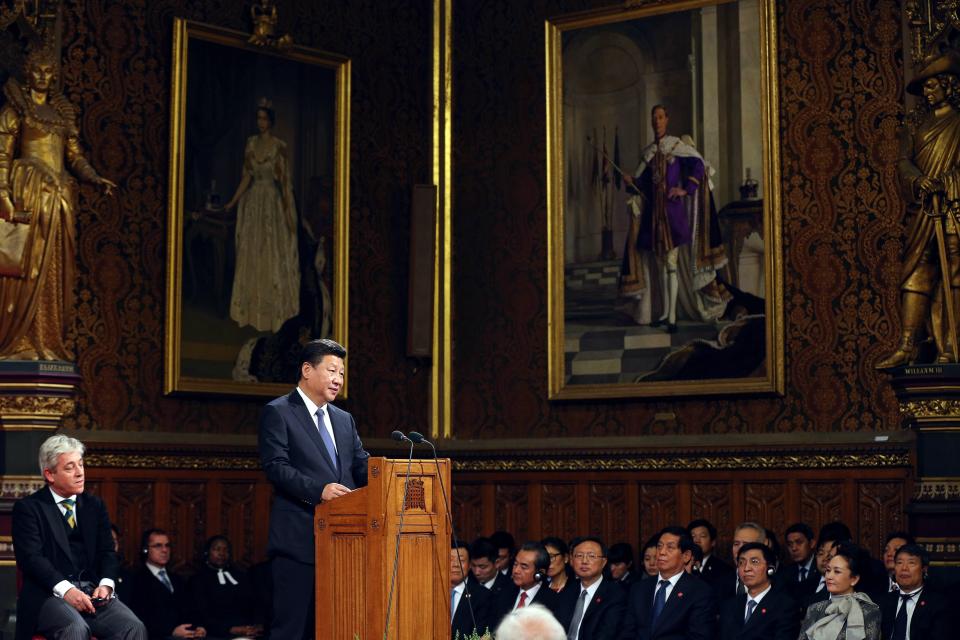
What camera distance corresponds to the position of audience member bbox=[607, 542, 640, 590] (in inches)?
436

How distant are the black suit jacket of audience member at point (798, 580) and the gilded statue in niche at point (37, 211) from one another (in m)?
5.13

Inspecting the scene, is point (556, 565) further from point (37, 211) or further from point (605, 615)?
point (37, 211)

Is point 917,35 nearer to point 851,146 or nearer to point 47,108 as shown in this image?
point 851,146

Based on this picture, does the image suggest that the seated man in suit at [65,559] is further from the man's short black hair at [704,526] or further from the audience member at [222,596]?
the man's short black hair at [704,526]

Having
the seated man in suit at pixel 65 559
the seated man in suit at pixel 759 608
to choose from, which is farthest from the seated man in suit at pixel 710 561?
the seated man in suit at pixel 65 559

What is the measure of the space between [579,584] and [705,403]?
2.24 metres

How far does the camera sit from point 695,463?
37.6 feet

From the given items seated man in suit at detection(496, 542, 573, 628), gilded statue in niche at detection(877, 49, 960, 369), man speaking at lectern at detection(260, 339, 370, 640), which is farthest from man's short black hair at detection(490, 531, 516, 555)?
man speaking at lectern at detection(260, 339, 370, 640)

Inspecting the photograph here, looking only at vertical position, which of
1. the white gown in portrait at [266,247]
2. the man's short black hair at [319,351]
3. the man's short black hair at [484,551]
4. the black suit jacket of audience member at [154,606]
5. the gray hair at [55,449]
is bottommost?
the black suit jacket of audience member at [154,606]

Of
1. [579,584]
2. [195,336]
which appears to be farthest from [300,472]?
[195,336]

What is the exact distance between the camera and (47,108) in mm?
10547

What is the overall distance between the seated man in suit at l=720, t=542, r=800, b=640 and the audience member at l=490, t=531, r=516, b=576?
2662 millimetres

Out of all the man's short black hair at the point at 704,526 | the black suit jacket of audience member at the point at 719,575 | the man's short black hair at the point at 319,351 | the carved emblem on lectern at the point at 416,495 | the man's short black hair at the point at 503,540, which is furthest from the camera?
the man's short black hair at the point at 503,540

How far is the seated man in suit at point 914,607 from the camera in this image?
8562 millimetres
